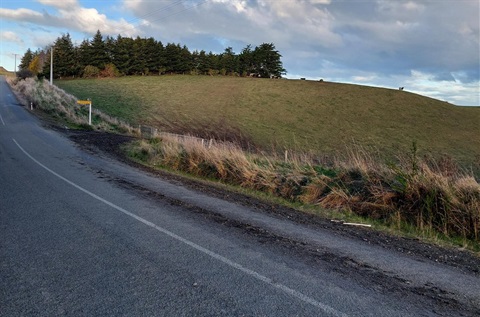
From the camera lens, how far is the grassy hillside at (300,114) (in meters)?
37.2

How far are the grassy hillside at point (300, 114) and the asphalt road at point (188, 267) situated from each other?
25191mm

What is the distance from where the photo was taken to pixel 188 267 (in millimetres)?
5012

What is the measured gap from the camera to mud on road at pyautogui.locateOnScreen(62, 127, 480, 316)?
183 inches

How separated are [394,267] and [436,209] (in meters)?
3.80

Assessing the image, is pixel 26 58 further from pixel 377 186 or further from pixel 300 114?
pixel 377 186

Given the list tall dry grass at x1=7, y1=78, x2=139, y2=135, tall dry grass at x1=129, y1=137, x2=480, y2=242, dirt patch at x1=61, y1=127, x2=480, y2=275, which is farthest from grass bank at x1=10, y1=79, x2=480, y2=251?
tall dry grass at x1=7, y1=78, x2=139, y2=135

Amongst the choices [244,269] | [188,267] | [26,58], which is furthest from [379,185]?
[26,58]

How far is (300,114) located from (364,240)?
4263 centimetres

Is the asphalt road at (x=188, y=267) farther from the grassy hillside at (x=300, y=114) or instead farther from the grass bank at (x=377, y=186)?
the grassy hillside at (x=300, y=114)

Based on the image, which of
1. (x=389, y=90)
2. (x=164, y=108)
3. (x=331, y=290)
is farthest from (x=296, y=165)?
(x=389, y=90)

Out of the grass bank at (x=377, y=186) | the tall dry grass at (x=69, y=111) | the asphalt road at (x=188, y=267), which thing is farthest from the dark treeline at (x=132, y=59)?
the asphalt road at (x=188, y=267)

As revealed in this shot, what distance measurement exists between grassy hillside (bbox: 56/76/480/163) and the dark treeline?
1860cm

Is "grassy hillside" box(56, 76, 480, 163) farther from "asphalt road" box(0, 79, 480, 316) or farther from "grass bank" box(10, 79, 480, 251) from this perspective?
"asphalt road" box(0, 79, 480, 316)

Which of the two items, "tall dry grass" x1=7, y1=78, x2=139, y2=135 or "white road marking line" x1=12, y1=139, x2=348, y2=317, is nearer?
"white road marking line" x1=12, y1=139, x2=348, y2=317
